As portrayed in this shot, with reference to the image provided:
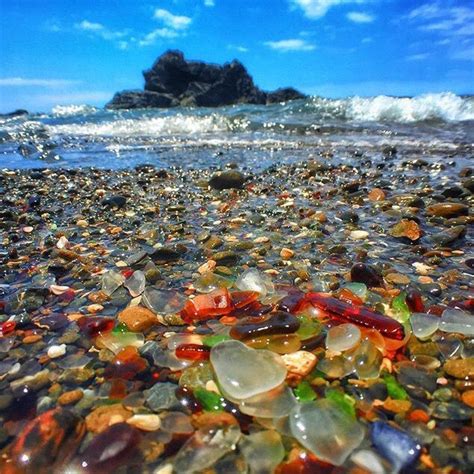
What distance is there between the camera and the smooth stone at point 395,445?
1.14m

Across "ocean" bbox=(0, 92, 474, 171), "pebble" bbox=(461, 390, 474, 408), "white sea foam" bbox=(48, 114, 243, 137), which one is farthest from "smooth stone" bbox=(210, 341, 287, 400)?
"white sea foam" bbox=(48, 114, 243, 137)

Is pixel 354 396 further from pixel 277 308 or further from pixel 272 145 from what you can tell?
pixel 272 145

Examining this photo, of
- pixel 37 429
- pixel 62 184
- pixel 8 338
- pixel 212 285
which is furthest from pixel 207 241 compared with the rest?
pixel 62 184

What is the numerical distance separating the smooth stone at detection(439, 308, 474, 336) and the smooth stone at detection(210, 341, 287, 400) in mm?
788

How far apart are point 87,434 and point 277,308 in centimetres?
97

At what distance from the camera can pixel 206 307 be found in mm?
1990

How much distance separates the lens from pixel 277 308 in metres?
1.92

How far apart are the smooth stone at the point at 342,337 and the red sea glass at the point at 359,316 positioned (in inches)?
3.6

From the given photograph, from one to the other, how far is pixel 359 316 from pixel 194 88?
6051 centimetres

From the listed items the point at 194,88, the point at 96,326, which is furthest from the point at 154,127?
the point at 194,88

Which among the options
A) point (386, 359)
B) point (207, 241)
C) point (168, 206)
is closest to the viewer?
point (386, 359)

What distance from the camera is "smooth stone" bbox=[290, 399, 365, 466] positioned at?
3.78 ft

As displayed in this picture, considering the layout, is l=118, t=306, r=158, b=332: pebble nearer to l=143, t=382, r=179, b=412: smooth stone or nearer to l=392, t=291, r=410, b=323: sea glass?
l=143, t=382, r=179, b=412: smooth stone

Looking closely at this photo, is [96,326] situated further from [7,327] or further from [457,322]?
[457,322]
